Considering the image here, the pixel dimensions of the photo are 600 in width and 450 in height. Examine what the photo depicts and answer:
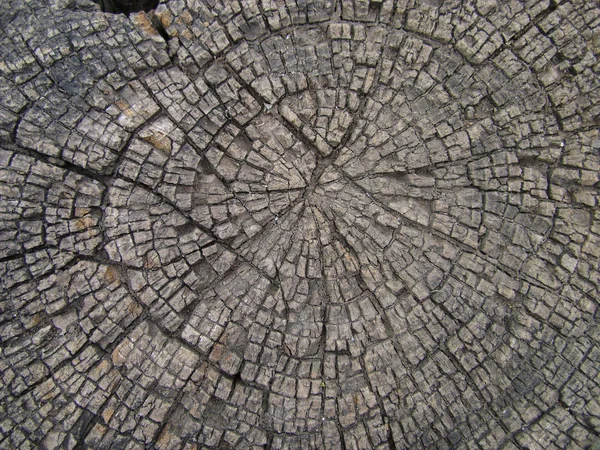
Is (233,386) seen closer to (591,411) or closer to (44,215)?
(44,215)

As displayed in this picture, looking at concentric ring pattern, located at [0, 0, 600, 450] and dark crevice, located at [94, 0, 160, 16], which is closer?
concentric ring pattern, located at [0, 0, 600, 450]

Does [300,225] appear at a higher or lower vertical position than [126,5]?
lower

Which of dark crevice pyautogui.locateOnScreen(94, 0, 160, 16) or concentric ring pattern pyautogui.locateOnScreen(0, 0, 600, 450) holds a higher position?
dark crevice pyautogui.locateOnScreen(94, 0, 160, 16)

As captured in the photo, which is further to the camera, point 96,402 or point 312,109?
point 312,109

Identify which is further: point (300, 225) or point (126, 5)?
point (126, 5)

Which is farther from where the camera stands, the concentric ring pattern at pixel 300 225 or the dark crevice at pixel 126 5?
the dark crevice at pixel 126 5

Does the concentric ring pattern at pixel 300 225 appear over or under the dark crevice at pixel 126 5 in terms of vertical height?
under

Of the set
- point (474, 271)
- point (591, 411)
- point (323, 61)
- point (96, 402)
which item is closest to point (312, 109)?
point (323, 61)

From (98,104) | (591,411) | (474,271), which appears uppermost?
(98,104)
